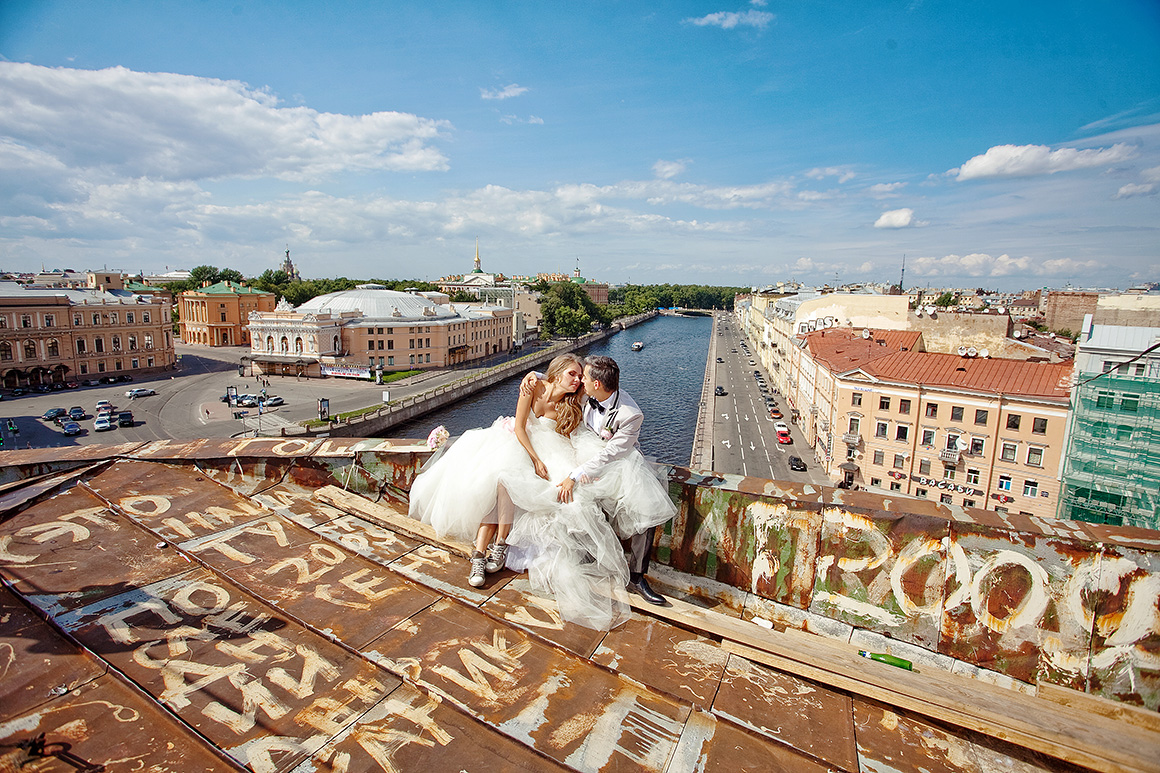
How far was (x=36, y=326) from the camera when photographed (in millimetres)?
39250

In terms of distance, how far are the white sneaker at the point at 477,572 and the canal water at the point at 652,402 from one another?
1196 centimetres

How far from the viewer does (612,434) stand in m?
3.70

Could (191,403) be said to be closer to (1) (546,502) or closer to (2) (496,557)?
(2) (496,557)

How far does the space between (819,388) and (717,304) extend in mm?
167706

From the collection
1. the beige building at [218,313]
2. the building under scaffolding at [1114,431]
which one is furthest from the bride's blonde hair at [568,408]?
the beige building at [218,313]

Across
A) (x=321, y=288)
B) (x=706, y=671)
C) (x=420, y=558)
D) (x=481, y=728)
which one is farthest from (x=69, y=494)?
(x=321, y=288)

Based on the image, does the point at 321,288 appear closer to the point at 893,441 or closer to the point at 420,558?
the point at 893,441

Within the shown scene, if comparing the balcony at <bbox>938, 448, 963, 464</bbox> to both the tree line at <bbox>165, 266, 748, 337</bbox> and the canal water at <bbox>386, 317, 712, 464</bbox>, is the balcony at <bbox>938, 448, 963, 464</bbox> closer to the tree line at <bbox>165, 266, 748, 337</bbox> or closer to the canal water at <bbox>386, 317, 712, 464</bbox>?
the canal water at <bbox>386, 317, 712, 464</bbox>

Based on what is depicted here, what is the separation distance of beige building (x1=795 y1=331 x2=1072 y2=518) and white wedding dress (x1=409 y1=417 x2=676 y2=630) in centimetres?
2258

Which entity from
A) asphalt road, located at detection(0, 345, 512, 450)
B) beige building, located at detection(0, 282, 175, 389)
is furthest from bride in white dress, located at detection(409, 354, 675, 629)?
beige building, located at detection(0, 282, 175, 389)

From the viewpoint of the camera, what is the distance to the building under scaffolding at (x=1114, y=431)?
16781mm

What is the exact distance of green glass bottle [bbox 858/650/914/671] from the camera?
2842 millimetres

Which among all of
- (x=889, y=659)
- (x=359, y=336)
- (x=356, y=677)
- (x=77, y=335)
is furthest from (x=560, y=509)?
(x=77, y=335)

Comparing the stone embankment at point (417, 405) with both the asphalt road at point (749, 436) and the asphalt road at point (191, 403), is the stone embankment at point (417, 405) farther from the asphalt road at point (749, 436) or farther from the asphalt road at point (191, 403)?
the asphalt road at point (749, 436)
